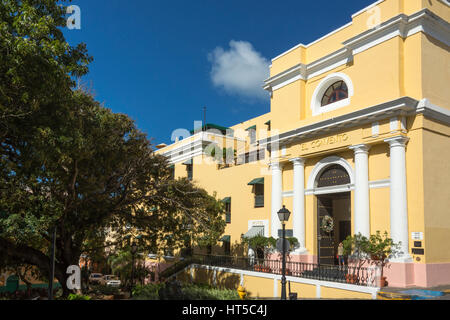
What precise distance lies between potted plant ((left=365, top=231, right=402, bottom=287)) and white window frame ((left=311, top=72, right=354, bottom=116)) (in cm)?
725

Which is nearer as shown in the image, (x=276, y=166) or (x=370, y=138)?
(x=370, y=138)

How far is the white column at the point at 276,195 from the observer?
22.8 m

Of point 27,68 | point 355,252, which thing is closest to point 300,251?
point 355,252

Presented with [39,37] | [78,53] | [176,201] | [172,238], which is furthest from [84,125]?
[172,238]

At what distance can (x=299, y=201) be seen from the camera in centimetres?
2130

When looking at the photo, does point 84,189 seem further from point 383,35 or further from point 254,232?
point 383,35

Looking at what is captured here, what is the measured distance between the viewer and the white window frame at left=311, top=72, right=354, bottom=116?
1997 centimetres

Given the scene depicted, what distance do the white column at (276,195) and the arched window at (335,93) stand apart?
178 inches

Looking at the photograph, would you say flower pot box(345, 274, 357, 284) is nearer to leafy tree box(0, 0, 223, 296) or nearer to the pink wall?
the pink wall

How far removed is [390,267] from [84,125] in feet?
43.5

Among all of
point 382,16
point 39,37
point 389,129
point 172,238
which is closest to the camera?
point 39,37

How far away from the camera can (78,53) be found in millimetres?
12250

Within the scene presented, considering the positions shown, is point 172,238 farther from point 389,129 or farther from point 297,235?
point 389,129

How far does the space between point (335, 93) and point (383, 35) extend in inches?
157
